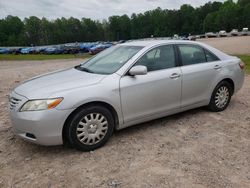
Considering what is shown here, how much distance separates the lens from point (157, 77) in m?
4.49

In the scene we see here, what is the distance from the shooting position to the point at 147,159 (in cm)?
373

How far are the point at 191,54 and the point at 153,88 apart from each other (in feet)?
3.97

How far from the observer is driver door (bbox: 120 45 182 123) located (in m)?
4.22

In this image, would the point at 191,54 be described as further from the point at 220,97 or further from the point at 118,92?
the point at 118,92


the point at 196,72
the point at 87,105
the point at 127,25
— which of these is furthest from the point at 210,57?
the point at 127,25

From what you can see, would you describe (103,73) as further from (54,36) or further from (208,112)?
(54,36)

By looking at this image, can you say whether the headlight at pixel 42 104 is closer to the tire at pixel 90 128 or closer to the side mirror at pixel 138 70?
the tire at pixel 90 128

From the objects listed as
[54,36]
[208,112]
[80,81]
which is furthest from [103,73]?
[54,36]

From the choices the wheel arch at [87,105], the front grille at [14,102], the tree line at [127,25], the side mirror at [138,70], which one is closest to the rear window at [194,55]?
the side mirror at [138,70]

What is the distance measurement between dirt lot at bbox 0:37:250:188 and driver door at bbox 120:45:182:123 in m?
0.40

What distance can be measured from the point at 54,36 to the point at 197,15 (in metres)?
60.1

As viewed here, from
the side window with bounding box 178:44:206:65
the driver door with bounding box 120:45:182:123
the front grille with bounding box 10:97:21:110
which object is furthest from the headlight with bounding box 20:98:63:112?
the side window with bounding box 178:44:206:65

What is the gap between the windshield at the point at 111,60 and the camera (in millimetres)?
4430

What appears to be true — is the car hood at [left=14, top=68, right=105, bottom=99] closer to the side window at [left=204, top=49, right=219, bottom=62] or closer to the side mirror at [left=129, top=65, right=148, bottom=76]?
the side mirror at [left=129, top=65, right=148, bottom=76]
